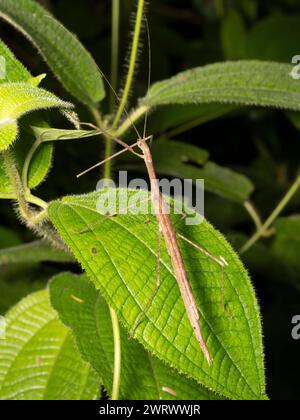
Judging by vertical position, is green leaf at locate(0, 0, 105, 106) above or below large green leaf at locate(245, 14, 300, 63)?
below

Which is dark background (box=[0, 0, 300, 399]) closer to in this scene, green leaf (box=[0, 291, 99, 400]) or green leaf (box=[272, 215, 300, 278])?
green leaf (box=[272, 215, 300, 278])

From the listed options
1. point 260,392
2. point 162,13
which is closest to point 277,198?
point 162,13

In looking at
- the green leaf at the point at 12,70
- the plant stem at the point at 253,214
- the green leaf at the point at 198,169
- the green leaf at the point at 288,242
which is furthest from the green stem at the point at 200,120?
the green leaf at the point at 12,70

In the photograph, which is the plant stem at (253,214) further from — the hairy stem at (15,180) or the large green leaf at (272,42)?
the hairy stem at (15,180)

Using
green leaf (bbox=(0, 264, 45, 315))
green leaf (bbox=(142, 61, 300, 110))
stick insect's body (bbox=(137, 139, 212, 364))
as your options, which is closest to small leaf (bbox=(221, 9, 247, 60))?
green leaf (bbox=(142, 61, 300, 110))

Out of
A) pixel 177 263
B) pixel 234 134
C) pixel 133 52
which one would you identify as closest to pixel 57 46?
pixel 133 52

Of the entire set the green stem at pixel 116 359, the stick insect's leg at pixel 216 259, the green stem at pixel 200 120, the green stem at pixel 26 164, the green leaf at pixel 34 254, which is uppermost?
the green stem at pixel 200 120
